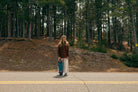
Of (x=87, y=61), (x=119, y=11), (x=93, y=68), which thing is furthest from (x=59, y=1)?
(x=93, y=68)

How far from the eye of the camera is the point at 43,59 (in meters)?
16.9

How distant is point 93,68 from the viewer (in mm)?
15039

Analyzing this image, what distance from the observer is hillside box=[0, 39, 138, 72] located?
14.6m

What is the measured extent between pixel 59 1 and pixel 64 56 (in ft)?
57.4

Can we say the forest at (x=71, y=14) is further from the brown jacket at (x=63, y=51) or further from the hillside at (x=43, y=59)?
the brown jacket at (x=63, y=51)

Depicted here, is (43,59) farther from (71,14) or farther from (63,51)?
(71,14)

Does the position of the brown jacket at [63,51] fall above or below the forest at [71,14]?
below

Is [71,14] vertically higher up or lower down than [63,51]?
higher up

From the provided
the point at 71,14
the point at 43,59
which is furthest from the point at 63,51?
the point at 71,14

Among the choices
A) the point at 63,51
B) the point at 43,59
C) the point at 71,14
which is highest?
the point at 71,14

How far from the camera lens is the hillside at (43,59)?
48.1 ft

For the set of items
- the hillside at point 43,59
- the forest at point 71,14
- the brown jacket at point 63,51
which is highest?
the forest at point 71,14

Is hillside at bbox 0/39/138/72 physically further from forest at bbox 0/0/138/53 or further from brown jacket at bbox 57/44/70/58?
brown jacket at bbox 57/44/70/58

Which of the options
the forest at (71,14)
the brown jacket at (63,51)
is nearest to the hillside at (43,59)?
the forest at (71,14)
